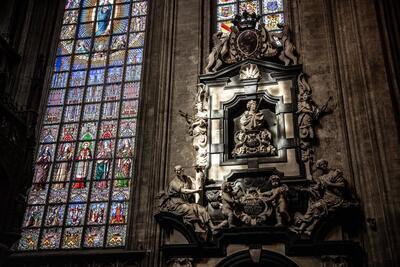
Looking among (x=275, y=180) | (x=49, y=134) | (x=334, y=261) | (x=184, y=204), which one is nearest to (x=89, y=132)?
(x=49, y=134)

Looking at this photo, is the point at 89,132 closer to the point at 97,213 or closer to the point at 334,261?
the point at 97,213

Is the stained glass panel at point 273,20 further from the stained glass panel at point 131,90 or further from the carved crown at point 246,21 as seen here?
the stained glass panel at point 131,90

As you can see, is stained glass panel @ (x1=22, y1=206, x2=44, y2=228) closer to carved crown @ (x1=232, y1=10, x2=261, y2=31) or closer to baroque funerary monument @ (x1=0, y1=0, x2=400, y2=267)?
baroque funerary monument @ (x1=0, y1=0, x2=400, y2=267)

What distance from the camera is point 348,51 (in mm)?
9836

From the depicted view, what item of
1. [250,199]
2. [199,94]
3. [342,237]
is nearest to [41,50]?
[199,94]

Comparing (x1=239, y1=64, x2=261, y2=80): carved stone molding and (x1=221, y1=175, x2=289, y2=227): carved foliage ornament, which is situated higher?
(x1=239, y1=64, x2=261, y2=80): carved stone molding

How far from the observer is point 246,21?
10.8m

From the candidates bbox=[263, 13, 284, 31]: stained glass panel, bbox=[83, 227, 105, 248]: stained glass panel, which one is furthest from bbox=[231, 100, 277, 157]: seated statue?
bbox=[83, 227, 105, 248]: stained glass panel

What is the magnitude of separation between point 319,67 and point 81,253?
5.60 meters

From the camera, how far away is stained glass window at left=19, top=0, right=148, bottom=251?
9812 millimetres

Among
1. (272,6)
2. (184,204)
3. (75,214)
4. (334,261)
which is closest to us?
(334,261)

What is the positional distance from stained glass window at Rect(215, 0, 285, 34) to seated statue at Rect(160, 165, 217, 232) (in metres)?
3.67

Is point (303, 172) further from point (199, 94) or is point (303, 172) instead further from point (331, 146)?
point (199, 94)

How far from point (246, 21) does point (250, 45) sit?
59 cm
